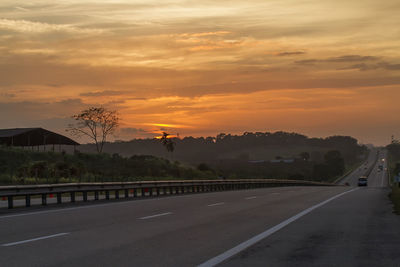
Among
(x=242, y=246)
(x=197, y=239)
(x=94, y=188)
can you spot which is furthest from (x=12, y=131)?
(x=242, y=246)

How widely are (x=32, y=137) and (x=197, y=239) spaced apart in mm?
67351

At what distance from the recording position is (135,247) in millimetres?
10320

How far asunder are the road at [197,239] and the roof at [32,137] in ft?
188

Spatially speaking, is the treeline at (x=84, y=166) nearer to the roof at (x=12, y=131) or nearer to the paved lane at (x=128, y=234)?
the roof at (x=12, y=131)

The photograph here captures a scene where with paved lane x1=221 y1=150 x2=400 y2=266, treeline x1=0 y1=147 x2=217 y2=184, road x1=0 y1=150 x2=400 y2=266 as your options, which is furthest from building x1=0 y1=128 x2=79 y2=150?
paved lane x1=221 y1=150 x2=400 y2=266

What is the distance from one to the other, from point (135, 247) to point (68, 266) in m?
2.10

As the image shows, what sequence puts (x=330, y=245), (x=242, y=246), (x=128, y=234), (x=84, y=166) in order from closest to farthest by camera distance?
(x=242, y=246), (x=330, y=245), (x=128, y=234), (x=84, y=166)

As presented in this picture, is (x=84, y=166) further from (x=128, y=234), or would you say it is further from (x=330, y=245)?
(x=330, y=245)

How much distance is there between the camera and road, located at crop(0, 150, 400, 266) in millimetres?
8984

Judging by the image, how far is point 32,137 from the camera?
75.4m

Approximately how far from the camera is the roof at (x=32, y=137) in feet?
240

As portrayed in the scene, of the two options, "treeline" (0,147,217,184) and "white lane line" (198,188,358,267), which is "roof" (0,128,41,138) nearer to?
"treeline" (0,147,217,184)

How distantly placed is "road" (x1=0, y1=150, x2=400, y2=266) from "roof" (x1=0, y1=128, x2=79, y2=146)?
57.3 meters

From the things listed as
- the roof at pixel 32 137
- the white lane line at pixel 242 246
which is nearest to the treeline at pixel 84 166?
the roof at pixel 32 137
